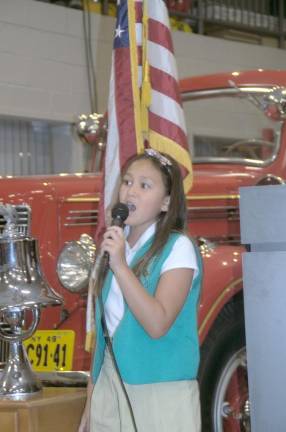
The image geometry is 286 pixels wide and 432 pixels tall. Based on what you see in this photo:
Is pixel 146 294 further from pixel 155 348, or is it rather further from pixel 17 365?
pixel 17 365

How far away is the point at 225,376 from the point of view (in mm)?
3449

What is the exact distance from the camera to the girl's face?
2414 millimetres

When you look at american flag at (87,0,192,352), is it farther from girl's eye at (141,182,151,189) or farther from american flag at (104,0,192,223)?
girl's eye at (141,182,151,189)

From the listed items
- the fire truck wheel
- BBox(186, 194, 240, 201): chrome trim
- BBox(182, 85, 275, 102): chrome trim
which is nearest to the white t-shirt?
the fire truck wheel

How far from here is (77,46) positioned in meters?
7.36

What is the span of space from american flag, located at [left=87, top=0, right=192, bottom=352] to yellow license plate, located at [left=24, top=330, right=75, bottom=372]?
0.46m

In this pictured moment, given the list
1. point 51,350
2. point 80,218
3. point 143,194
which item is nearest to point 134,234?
point 143,194

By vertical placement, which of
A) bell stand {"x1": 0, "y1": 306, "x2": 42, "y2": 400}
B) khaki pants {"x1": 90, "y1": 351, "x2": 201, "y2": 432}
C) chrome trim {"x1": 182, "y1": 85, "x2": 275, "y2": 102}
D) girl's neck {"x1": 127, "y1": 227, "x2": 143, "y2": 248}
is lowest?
khaki pants {"x1": 90, "y1": 351, "x2": 201, "y2": 432}

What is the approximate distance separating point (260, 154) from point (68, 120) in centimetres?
298

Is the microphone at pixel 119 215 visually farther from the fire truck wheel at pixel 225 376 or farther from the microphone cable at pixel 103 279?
the fire truck wheel at pixel 225 376

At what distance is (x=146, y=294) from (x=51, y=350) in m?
1.29

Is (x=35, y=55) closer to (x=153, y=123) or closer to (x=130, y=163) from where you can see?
(x=153, y=123)

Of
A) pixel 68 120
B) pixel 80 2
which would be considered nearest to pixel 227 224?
pixel 68 120

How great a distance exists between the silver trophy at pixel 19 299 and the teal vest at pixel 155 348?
1.57 feet
